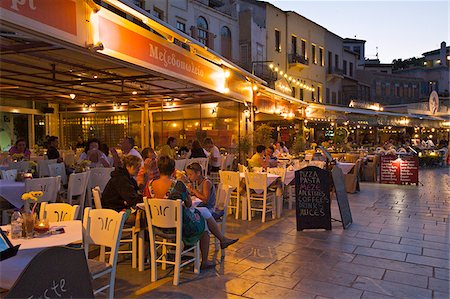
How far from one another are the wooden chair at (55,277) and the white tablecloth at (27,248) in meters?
1.36

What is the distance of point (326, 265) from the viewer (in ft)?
15.2

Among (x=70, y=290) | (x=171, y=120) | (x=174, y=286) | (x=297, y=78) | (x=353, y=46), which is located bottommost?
(x=174, y=286)

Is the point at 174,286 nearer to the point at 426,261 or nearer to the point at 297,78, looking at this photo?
the point at 426,261

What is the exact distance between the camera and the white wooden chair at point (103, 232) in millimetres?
3195

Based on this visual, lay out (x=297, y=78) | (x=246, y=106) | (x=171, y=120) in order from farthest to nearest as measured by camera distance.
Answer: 1. (x=297, y=78)
2. (x=171, y=120)
3. (x=246, y=106)

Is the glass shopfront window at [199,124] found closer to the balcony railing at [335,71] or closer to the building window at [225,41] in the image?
the building window at [225,41]

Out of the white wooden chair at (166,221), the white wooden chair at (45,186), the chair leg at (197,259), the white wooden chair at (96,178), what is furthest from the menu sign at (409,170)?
the white wooden chair at (45,186)

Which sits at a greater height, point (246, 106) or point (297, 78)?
point (297, 78)

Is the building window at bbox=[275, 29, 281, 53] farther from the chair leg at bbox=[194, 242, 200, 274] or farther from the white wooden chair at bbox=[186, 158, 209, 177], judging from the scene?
the chair leg at bbox=[194, 242, 200, 274]

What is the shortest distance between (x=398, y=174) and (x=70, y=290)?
39.0ft

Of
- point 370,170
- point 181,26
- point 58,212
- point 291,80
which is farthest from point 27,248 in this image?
point 291,80

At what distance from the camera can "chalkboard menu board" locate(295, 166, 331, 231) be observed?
628 cm

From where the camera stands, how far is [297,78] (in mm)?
27016

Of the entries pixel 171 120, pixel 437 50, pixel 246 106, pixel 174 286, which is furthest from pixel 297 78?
pixel 437 50
